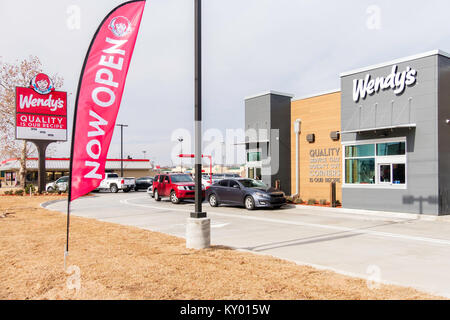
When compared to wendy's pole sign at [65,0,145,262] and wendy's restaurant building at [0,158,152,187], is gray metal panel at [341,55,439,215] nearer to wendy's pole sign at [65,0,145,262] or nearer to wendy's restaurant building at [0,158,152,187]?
wendy's pole sign at [65,0,145,262]

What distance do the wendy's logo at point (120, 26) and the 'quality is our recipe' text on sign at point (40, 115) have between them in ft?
73.8

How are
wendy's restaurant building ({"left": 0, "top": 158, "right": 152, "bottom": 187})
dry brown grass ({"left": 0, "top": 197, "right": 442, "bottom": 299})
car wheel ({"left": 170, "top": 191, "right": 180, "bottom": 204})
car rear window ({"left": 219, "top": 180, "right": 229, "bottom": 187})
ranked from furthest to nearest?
wendy's restaurant building ({"left": 0, "top": 158, "right": 152, "bottom": 187}) → car wheel ({"left": 170, "top": 191, "right": 180, "bottom": 204}) → car rear window ({"left": 219, "top": 180, "right": 229, "bottom": 187}) → dry brown grass ({"left": 0, "top": 197, "right": 442, "bottom": 299})

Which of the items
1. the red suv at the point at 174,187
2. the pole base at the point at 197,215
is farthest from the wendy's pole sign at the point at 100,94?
the red suv at the point at 174,187

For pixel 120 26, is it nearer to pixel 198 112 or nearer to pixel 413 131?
pixel 198 112

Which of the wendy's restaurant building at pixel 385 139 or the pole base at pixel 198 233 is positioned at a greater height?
the wendy's restaurant building at pixel 385 139

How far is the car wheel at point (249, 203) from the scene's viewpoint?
1664cm

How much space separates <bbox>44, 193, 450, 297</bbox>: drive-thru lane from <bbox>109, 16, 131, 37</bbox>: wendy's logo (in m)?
5.16

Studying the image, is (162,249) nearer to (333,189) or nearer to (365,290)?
(365,290)

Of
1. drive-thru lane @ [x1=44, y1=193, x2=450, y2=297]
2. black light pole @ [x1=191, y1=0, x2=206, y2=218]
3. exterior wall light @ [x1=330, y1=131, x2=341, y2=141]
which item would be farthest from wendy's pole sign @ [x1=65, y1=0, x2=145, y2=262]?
exterior wall light @ [x1=330, y1=131, x2=341, y2=141]

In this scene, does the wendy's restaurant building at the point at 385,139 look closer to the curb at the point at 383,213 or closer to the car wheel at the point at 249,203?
the curb at the point at 383,213

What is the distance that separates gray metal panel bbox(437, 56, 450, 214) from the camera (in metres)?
13.3

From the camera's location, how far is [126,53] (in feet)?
23.2

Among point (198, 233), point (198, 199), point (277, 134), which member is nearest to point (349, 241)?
point (198, 233)

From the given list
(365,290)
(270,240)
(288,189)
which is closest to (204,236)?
(270,240)
